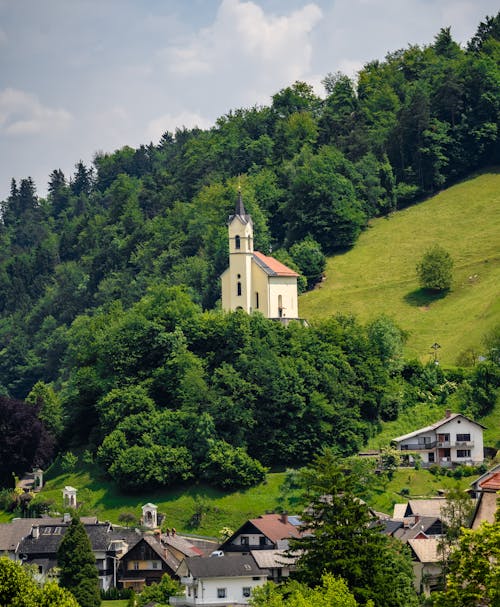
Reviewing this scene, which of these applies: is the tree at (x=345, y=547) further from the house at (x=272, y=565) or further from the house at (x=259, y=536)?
the house at (x=259, y=536)

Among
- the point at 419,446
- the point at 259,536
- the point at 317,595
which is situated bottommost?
the point at 317,595

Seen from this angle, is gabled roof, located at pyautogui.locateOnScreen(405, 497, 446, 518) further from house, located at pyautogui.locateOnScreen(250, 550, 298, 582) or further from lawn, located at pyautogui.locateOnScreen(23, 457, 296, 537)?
house, located at pyautogui.locateOnScreen(250, 550, 298, 582)

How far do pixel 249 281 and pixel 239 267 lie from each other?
1.42m

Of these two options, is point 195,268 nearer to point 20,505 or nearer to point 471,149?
point 471,149

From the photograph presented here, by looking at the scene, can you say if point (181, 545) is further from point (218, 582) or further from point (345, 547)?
point (345, 547)

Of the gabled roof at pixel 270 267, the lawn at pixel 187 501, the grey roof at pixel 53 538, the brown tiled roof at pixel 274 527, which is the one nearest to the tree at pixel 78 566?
the grey roof at pixel 53 538

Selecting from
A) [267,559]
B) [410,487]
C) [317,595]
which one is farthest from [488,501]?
[410,487]

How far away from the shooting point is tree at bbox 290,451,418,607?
2478 inches

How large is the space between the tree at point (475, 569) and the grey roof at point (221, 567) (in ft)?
106

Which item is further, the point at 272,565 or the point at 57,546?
the point at 57,546

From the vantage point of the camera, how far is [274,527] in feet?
290

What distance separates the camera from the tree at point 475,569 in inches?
1889

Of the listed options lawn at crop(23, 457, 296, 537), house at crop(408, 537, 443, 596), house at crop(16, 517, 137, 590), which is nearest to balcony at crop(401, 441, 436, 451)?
lawn at crop(23, 457, 296, 537)

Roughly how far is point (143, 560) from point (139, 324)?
92.5 feet
